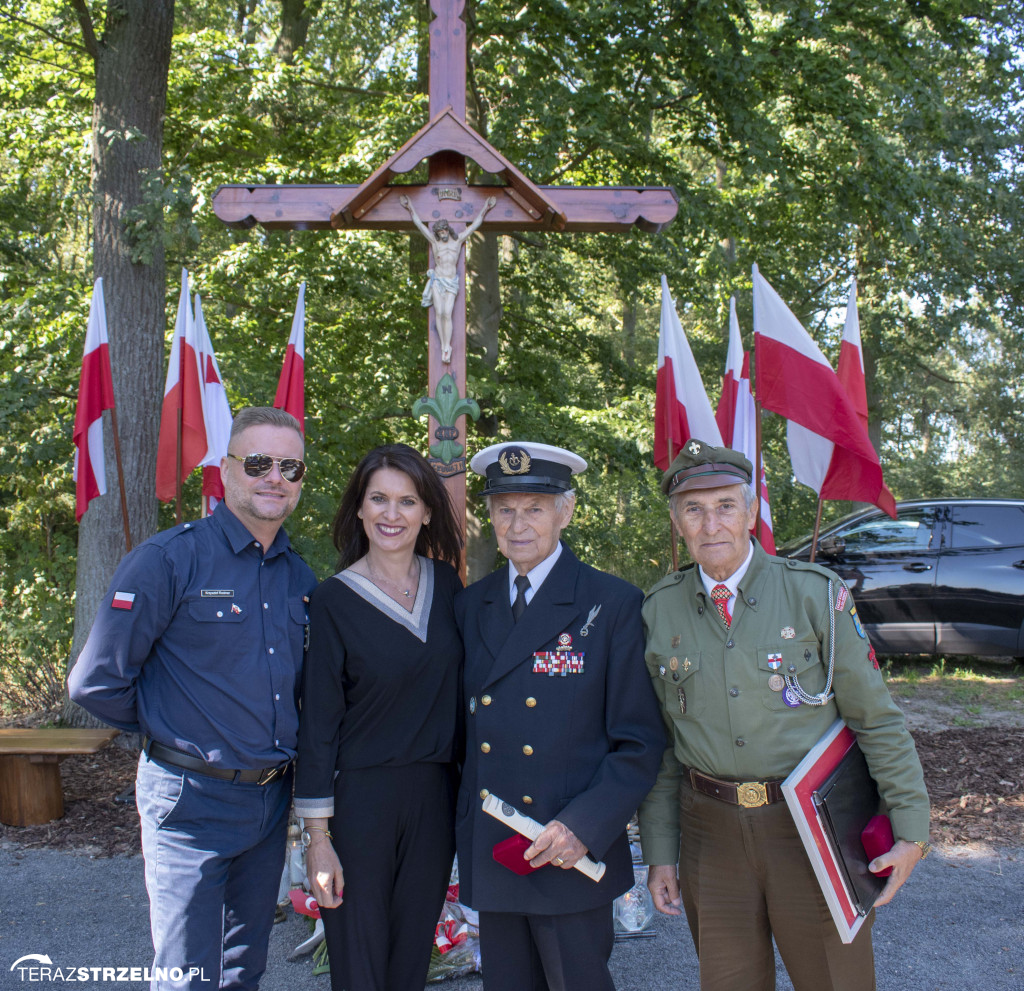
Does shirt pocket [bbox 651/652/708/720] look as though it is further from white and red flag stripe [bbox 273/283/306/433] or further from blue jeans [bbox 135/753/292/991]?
white and red flag stripe [bbox 273/283/306/433]

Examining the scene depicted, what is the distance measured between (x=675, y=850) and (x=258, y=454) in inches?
61.7

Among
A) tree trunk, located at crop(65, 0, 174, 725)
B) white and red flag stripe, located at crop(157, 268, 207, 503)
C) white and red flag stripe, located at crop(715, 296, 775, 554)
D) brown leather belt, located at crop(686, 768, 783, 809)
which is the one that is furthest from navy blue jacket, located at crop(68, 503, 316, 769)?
tree trunk, located at crop(65, 0, 174, 725)

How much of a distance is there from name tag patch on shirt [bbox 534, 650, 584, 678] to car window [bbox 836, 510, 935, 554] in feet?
21.1

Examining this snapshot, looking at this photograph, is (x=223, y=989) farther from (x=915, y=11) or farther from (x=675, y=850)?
(x=915, y=11)

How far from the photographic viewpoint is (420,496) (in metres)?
2.56

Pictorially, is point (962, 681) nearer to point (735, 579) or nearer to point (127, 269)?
point (735, 579)

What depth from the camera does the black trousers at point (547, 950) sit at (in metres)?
2.15

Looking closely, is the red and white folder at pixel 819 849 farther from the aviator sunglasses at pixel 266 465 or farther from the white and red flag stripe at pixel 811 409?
the white and red flag stripe at pixel 811 409

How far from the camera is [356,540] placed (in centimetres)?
265

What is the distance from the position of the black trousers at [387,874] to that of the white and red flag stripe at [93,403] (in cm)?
290

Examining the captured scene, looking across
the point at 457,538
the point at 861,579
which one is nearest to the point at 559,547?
the point at 457,538

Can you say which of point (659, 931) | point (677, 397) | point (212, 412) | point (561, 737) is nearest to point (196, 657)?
point (561, 737)

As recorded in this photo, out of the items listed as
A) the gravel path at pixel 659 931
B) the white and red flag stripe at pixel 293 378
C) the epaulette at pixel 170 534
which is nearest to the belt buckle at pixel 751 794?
the gravel path at pixel 659 931

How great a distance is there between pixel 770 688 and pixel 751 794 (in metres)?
0.26
